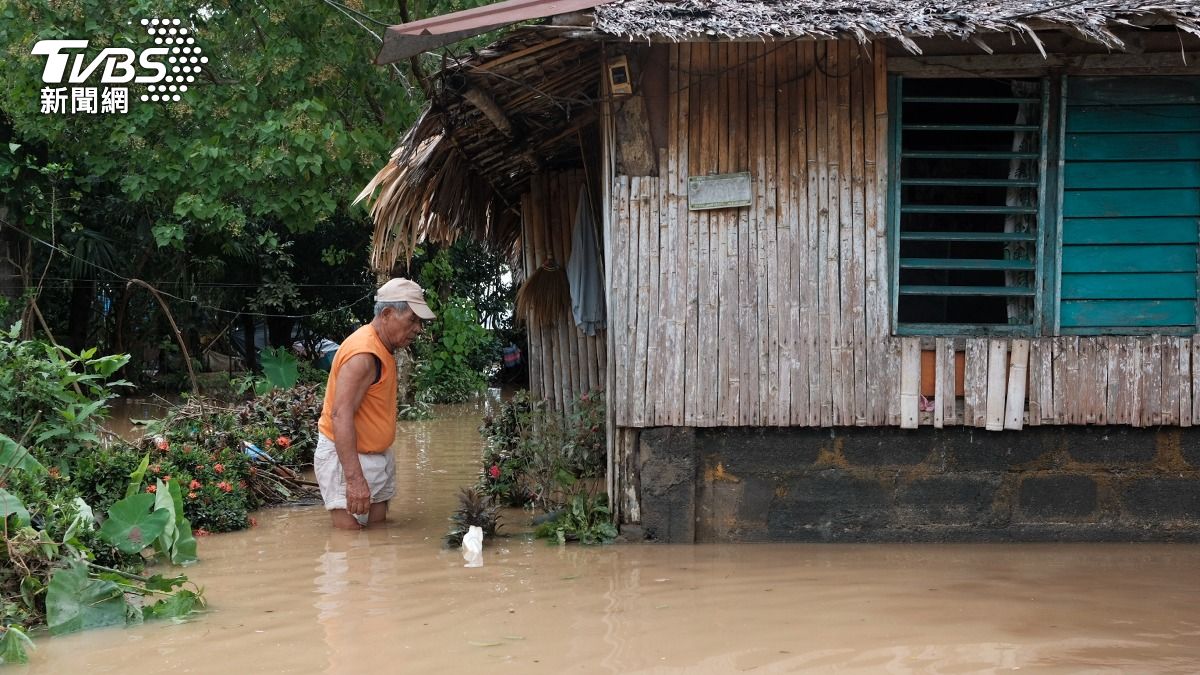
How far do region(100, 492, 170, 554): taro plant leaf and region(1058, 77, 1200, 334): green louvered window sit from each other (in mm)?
4894

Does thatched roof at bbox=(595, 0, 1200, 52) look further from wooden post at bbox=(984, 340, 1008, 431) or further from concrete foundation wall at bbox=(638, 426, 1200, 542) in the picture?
concrete foundation wall at bbox=(638, 426, 1200, 542)

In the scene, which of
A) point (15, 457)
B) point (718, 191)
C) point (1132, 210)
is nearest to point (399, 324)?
point (718, 191)

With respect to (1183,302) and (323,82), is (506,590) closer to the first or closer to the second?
(1183,302)

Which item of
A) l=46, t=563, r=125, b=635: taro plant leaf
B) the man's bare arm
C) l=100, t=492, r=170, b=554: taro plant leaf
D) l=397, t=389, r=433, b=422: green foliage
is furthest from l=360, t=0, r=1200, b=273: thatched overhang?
l=397, t=389, r=433, b=422: green foliage

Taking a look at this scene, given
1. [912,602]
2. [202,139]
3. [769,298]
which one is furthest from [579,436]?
[202,139]

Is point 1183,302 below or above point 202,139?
below

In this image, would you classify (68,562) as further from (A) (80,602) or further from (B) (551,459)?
Answer: (B) (551,459)

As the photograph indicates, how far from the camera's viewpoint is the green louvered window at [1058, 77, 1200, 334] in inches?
260

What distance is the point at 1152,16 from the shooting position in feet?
18.9

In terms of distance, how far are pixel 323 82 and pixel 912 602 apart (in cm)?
865

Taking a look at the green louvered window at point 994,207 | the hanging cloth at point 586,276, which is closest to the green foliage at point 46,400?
the hanging cloth at point 586,276

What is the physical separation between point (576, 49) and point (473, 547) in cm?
269

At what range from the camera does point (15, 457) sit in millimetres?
5633

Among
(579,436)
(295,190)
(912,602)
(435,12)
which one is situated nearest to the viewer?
(912,602)
